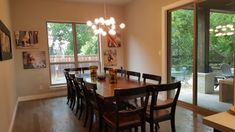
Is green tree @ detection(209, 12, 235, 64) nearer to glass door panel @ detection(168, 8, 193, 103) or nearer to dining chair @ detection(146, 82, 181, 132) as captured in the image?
glass door panel @ detection(168, 8, 193, 103)

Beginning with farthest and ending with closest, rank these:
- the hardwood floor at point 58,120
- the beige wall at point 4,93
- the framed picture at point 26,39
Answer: the framed picture at point 26,39, the hardwood floor at point 58,120, the beige wall at point 4,93

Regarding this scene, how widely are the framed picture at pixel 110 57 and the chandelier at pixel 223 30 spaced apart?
3461mm

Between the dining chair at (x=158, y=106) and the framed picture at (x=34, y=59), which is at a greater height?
the framed picture at (x=34, y=59)

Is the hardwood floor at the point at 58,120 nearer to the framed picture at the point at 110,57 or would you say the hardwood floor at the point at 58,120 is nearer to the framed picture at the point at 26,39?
the framed picture at the point at 26,39

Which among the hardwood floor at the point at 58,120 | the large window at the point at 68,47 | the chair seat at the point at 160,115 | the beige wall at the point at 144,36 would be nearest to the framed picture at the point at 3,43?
the hardwood floor at the point at 58,120

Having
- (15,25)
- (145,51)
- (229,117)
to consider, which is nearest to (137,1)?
(145,51)

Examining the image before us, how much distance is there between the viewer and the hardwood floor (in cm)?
307

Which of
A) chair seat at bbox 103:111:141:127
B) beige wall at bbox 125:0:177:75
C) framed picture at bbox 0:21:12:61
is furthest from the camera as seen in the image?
beige wall at bbox 125:0:177:75

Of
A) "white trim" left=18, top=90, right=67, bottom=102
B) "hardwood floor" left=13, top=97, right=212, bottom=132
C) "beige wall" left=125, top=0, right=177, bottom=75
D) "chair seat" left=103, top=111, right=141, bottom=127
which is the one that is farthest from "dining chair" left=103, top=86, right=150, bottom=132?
"white trim" left=18, top=90, right=67, bottom=102

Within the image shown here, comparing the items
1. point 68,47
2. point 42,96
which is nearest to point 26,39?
point 68,47

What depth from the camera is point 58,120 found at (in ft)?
11.6

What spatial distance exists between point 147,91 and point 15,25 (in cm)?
444

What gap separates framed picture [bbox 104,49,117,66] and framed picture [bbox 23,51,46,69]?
6.55 feet

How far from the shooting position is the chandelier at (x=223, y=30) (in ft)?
10.5
